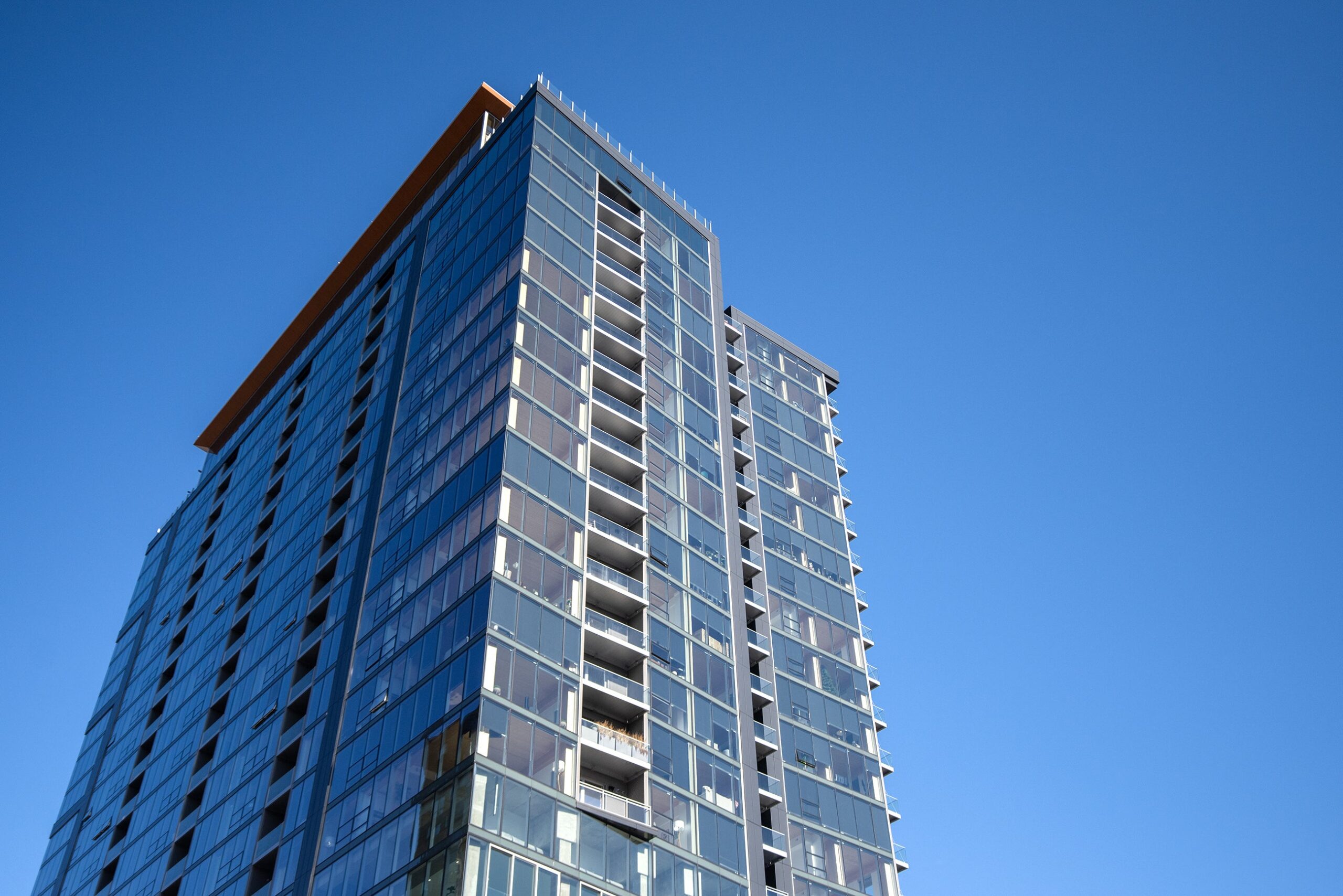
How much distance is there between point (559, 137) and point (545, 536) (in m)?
28.2

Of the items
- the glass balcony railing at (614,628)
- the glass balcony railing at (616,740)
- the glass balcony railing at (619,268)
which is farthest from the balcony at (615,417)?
the glass balcony railing at (616,740)

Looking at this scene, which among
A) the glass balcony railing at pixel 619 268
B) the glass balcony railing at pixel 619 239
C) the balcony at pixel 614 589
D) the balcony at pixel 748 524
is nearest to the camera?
the balcony at pixel 614 589

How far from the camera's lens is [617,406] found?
6156 cm

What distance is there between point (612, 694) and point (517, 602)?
5401 millimetres

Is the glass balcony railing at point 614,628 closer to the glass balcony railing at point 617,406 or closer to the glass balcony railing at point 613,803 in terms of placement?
the glass balcony railing at point 613,803

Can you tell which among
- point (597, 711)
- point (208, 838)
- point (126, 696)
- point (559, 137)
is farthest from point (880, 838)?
point (126, 696)

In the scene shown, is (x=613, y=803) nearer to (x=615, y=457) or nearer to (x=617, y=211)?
(x=615, y=457)

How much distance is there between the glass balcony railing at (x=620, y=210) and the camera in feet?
234

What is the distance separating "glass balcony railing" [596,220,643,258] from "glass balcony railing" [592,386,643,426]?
10967 millimetres

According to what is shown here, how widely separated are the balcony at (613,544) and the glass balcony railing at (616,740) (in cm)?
822

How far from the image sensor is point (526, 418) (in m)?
55.7

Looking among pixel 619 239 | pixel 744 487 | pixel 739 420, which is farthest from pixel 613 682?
pixel 619 239

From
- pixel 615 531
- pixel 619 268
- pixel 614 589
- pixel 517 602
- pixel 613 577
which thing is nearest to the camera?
pixel 517 602

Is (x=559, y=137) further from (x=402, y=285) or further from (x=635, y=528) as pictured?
(x=635, y=528)
